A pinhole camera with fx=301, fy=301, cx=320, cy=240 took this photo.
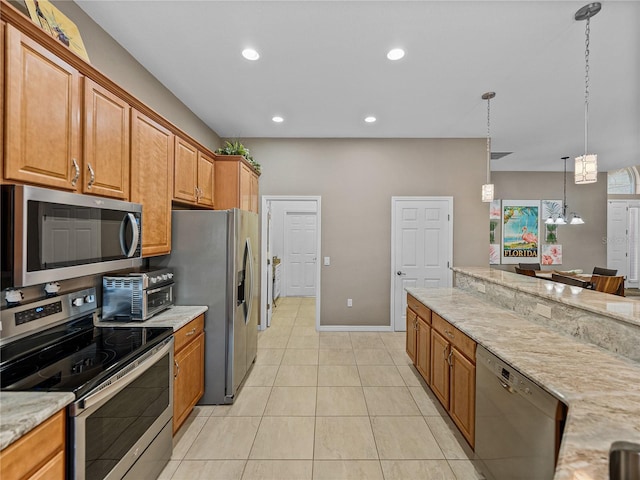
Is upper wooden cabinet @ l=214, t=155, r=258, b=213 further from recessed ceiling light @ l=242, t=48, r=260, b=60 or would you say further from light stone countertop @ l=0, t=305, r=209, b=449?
Answer: light stone countertop @ l=0, t=305, r=209, b=449

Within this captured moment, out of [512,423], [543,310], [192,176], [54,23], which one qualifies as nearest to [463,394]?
[512,423]

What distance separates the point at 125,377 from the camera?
1463 mm

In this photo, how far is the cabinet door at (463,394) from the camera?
1.92 metres

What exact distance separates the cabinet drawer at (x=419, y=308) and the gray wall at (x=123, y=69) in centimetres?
312

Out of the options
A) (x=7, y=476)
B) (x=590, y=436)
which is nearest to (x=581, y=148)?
(x=590, y=436)

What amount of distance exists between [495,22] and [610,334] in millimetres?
2141

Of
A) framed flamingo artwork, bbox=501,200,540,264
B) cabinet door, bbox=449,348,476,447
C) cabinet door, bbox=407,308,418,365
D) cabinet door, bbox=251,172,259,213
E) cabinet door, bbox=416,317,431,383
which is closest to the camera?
cabinet door, bbox=449,348,476,447

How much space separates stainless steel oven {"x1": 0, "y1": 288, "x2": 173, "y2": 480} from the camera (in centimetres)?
124

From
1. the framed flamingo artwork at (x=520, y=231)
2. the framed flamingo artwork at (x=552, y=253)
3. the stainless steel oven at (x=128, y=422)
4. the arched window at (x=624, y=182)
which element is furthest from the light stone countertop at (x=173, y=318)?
the arched window at (x=624, y=182)

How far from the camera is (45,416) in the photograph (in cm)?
106

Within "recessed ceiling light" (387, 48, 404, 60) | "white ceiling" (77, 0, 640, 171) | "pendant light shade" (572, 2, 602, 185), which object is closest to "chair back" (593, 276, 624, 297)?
"white ceiling" (77, 0, 640, 171)

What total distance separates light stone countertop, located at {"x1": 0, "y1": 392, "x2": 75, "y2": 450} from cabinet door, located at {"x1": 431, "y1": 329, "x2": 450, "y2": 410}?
7.58 feet

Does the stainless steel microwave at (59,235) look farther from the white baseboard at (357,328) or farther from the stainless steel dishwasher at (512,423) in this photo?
the white baseboard at (357,328)

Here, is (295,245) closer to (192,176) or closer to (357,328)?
(357,328)
